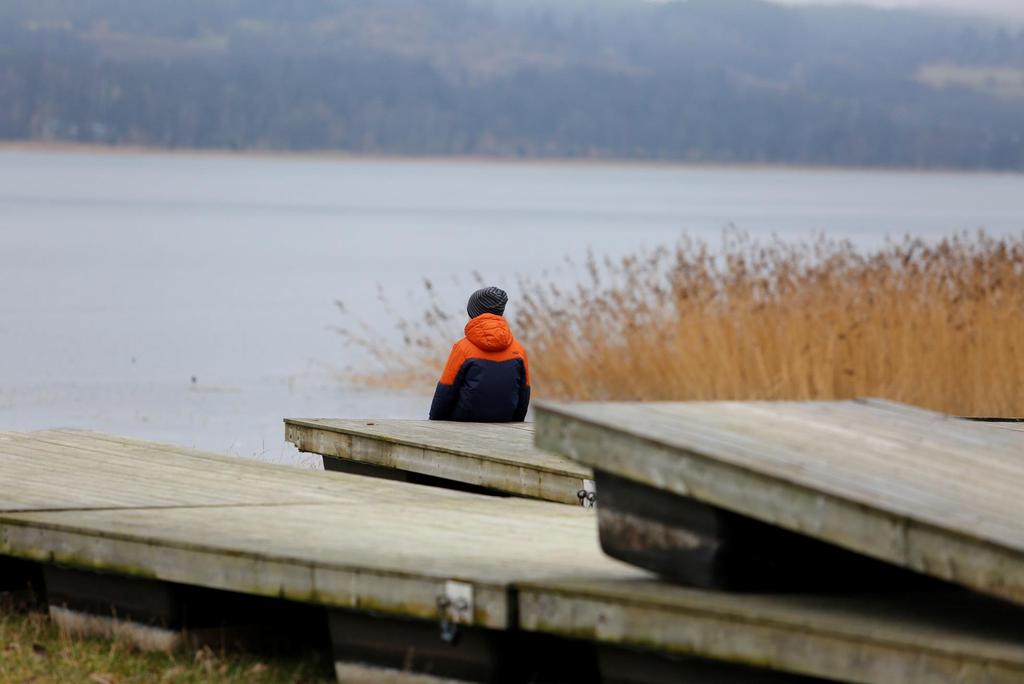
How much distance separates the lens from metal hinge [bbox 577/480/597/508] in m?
6.62

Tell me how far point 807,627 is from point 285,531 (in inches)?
71.5

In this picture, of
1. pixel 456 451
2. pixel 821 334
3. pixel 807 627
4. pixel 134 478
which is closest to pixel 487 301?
pixel 456 451

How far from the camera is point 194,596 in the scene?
5199mm

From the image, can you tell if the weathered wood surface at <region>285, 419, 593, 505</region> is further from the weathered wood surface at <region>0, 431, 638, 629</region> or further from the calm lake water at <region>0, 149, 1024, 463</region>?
the calm lake water at <region>0, 149, 1024, 463</region>

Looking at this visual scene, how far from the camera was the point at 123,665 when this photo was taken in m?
5.11

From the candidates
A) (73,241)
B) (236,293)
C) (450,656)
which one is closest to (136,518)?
(450,656)

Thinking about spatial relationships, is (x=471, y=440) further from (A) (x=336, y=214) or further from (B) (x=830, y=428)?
(A) (x=336, y=214)

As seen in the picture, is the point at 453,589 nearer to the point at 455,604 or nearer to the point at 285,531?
the point at 455,604

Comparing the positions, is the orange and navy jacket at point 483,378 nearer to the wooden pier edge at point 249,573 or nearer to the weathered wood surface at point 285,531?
the weathered wood surface at point 285,531

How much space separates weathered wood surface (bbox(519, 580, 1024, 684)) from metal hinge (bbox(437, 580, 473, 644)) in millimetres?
135

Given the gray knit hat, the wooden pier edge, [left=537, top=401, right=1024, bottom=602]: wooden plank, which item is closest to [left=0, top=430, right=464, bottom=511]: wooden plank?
the wooden pier edge

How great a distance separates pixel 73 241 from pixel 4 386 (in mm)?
29421

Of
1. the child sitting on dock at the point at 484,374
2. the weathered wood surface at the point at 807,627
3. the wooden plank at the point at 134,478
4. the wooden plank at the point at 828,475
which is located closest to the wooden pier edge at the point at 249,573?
the weathered wood surface at the point at 807,627

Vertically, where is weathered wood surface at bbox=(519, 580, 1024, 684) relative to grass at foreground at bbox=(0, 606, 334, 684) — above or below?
above
